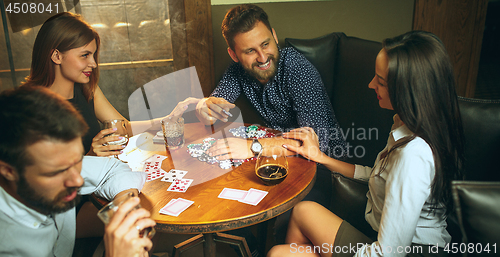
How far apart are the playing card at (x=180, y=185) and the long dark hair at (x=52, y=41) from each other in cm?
114

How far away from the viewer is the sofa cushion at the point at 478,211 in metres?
0.71

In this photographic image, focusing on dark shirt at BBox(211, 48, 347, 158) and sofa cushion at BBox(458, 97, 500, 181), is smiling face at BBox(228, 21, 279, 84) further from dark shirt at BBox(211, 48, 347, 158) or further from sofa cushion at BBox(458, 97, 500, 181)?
sofa cushion at BBox(458, 97, 500, 181)

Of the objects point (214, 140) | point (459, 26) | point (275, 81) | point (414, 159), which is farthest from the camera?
point (459, 26)

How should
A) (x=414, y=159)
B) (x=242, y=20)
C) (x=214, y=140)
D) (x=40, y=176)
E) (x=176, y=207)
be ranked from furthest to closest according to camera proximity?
(x=242, y=20), (x=214, y=140), (x=176, y=207), (x=414, y=159), (x=40, y=176)

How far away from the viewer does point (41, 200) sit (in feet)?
2.86

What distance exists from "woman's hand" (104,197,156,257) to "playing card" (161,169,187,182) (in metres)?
0.50

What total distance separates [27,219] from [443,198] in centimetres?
142

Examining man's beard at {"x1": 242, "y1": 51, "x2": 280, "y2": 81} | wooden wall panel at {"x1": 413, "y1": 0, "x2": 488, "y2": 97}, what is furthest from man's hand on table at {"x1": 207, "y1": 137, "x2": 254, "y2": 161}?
wooden wall panel at {"x1": 413, "y1": 0, "x2": 488, "y2": 97}

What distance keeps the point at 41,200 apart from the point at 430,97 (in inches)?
51.2

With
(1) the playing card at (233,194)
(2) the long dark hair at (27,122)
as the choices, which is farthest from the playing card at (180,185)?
(2) the long dark hair at (27,122)

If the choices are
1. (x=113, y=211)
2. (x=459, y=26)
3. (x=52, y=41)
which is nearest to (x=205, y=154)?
(x=113, y=211)

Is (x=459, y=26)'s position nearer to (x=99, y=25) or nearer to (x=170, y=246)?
(x=170, y=246)

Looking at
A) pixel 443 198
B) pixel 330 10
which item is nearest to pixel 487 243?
pixel 443 198

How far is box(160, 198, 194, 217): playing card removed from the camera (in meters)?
1.11
